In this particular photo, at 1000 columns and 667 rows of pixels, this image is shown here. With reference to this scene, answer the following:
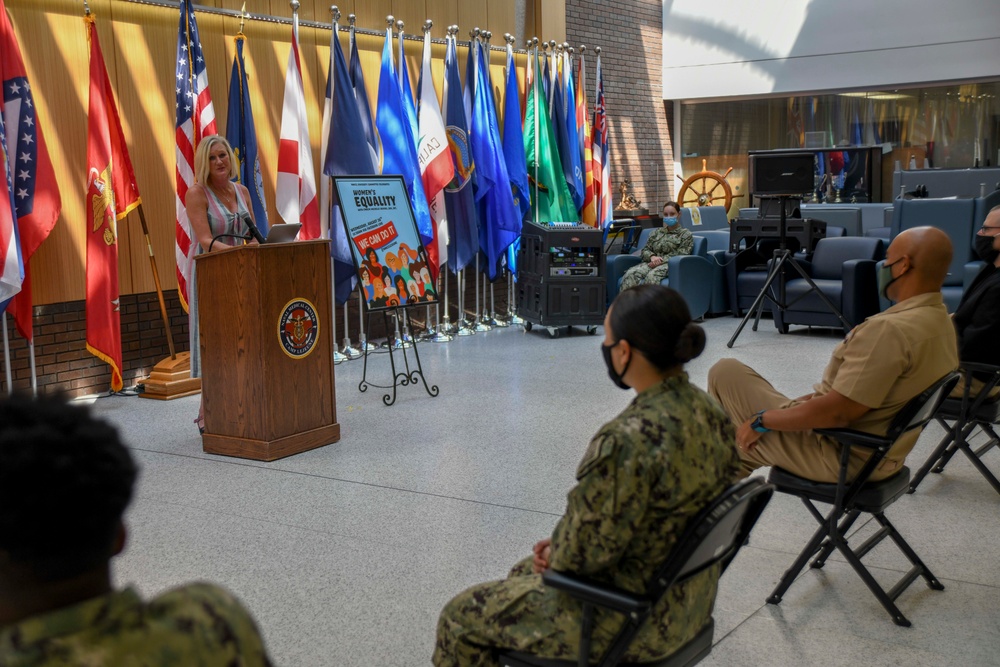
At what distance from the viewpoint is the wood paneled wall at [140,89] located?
6.12m

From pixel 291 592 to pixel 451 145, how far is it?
604cm

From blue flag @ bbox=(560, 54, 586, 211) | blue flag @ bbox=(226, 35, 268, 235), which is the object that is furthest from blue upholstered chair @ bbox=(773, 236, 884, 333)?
blue flag @ bbox=(226, 35, 268, 235)

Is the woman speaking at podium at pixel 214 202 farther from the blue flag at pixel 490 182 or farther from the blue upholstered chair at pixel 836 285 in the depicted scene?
the blue upholstered chair at pixel 836 285

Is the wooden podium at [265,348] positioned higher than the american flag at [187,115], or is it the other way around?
the american flag at [187,115]

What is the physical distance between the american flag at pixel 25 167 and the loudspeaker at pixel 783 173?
5.75 metres

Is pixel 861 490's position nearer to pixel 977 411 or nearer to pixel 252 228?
pixel 977 411

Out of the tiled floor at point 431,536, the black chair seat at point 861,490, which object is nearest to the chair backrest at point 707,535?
the tiled floor at point 431,536

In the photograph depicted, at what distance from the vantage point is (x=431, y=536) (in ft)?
12.7

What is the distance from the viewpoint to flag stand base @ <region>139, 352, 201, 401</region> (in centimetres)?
651

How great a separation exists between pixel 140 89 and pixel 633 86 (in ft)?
25.7

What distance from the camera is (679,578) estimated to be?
6.35 feet

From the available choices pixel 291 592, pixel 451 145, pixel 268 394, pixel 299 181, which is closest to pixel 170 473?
Answer: pixel 268 394

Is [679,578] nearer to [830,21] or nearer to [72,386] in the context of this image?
[72,386]

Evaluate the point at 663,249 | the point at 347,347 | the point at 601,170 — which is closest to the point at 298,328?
the point at 347,347
